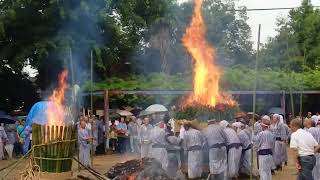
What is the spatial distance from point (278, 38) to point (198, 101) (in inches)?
1347

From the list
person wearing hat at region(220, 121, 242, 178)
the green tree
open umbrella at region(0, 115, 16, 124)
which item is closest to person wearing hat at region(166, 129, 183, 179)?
person wearing hat at region(220, 121, 242, 178)

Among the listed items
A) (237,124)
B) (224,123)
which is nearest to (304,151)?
(224,123)

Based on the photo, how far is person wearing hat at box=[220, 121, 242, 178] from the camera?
52.5ft

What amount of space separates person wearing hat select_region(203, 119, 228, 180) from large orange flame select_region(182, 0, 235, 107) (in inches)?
51.5

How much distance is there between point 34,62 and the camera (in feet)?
91.4

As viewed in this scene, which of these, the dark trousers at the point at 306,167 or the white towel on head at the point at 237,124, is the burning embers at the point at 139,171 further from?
the white towel on head at the point at 237,124

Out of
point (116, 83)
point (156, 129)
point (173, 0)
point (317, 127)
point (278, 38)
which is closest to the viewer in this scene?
point (317, 127)

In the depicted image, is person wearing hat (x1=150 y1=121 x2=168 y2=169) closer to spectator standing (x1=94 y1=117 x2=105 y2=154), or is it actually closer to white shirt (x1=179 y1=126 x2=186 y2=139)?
white shirt (x1=179 y1=126 x2=186 y2=139)

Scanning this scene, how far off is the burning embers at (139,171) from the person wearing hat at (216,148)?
343 cm

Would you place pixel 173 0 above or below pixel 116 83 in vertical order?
above

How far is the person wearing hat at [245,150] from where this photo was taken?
16531 millimetres

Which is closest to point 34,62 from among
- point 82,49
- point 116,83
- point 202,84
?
point 82,49

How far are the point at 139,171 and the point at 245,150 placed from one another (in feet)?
18.0

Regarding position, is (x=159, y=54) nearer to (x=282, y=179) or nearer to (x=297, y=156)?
(x=282, y=179)
